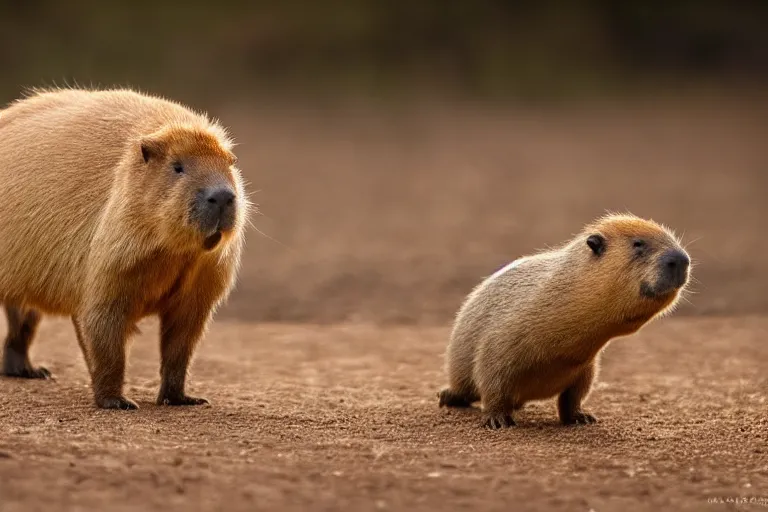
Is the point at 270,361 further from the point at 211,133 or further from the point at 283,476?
the point at 283,476

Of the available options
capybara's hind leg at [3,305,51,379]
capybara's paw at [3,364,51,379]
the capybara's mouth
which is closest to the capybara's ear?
the capybara's mouth

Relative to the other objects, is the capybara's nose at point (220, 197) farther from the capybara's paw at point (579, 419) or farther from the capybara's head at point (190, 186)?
the capybara's paw at point (579, 419)

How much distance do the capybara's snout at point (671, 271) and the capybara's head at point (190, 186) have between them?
2.54 metres

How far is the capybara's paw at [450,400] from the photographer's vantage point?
796cm

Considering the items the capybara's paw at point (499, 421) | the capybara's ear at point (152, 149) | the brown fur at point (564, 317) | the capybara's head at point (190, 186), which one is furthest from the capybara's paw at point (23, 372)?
the capybara's paw at point (499, 421)

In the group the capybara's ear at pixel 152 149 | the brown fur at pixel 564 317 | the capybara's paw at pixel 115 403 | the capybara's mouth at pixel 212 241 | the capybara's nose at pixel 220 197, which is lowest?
the capybara's paw at pixel 115 403

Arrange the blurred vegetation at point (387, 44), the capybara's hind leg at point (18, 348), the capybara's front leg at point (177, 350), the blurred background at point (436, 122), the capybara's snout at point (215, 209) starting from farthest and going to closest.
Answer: the blurred vegetation at point (387, 44) → the blurred background at point (436, 122) → the capybara's hind leg at point (18, 348) → the capybara's front leg at point (177, 350) → the capybara's snout at point (215, 209)

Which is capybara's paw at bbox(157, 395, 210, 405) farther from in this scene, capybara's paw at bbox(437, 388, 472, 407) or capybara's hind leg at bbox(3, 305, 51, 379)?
capybara's paw at bbox(437, 388, 472, 407)

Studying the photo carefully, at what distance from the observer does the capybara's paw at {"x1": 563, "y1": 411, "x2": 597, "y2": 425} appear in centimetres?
754

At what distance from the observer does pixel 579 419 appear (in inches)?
298

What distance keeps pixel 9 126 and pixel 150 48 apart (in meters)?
20.5

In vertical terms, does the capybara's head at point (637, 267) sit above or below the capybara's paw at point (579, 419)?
above

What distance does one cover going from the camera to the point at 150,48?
2784cm

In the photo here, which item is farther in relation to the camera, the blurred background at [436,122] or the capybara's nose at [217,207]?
the blurred background at [436,122]
